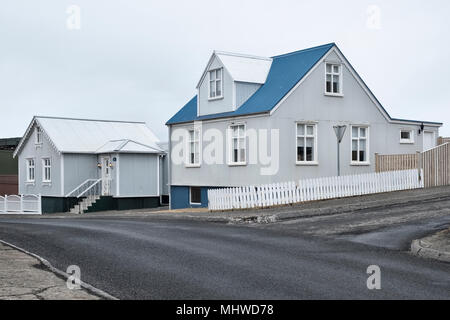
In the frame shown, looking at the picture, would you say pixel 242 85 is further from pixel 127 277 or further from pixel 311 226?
pixel 127 277

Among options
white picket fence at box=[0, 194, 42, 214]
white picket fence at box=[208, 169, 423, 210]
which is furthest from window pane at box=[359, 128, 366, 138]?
white picket fence at box=[0, 194, 42, 214]

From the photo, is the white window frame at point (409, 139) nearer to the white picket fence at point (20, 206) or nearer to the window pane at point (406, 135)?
the window pane at point (406, 135)

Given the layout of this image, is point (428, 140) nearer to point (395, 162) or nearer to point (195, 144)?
point (395, 162)

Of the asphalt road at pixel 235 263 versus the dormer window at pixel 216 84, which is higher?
the dormer window at pixel 216 84

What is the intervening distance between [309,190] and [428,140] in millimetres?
14042

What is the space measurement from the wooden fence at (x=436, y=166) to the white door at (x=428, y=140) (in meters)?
6.55

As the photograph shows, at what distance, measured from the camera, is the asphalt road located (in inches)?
342

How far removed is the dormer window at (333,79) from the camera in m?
28.7

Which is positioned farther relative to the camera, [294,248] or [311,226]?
[311,226]

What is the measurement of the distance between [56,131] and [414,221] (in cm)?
3069

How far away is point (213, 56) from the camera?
98.3 feet

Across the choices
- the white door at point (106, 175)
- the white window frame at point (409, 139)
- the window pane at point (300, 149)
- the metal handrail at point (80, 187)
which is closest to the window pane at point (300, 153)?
the window pane at point (300, 149)
